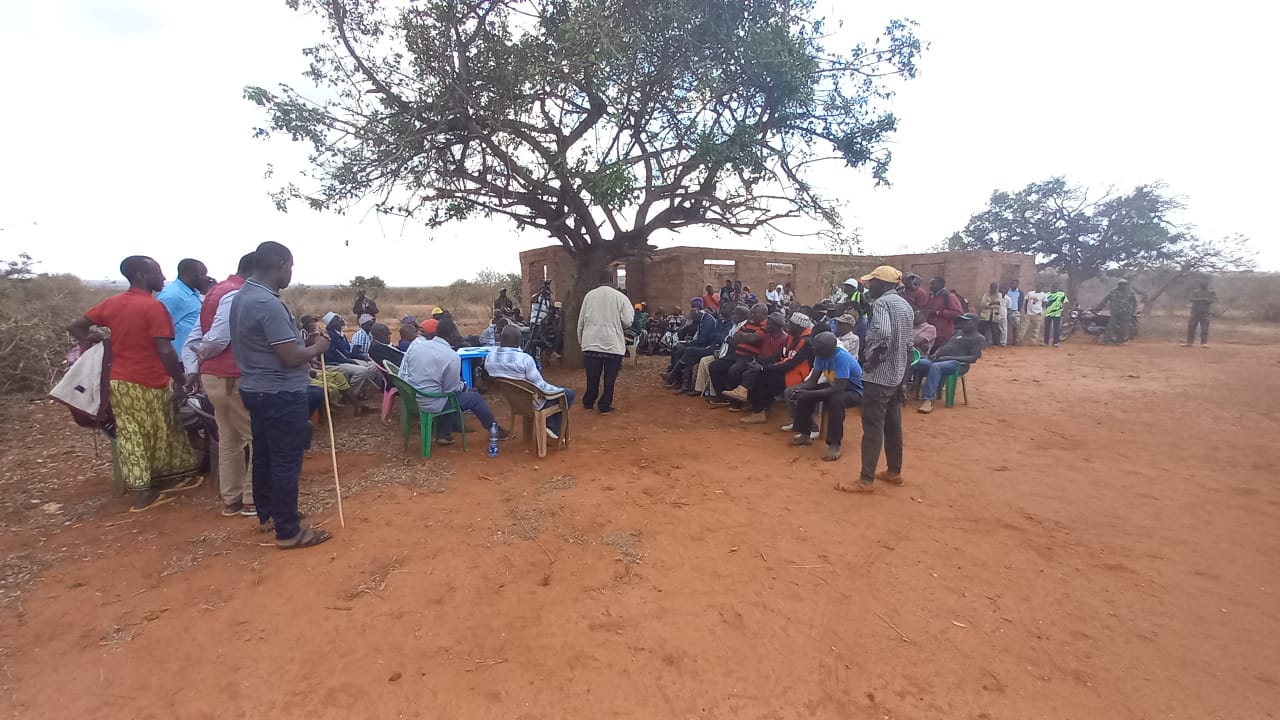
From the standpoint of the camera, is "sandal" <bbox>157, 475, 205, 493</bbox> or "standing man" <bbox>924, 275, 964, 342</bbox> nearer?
"sandal" <bbox>157, 475, 205, 493</bbox>

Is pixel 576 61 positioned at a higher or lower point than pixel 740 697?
higher

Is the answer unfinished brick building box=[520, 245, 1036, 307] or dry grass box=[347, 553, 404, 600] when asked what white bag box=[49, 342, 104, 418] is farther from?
unfinished brick building box=[520, 245, 1036, 307]

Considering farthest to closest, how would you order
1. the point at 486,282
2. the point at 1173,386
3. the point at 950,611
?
the point at 486,282, the point at 1173,386, the point at 950,611

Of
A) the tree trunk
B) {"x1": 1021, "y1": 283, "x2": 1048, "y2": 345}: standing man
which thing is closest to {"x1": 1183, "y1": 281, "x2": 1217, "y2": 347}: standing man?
{"x1": 1021, "y1": 283, "x2": 1048, "y2": 345}: standing man

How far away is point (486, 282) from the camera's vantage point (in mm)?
30156

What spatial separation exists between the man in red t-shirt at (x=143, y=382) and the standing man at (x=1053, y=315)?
16.9 metres

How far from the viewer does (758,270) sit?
14609 mm

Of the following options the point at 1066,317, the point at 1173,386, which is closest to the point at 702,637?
the point at 1173,386

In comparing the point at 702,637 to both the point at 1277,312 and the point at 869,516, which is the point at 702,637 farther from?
the point at 1277,312

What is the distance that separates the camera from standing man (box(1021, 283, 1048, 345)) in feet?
47.5

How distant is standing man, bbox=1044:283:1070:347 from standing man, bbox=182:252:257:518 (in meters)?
16.5

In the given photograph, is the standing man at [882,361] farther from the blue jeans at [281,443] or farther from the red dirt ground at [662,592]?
the blue jeans at [281,443]

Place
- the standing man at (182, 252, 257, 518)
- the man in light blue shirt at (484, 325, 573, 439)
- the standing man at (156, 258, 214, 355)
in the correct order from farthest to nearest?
the man in light blue shirt at (484, 325, 573, 439), the standing man at (156, 258, 214, 355), the standing man at (182, 252, 257, 518)

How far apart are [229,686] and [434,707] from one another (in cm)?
88
